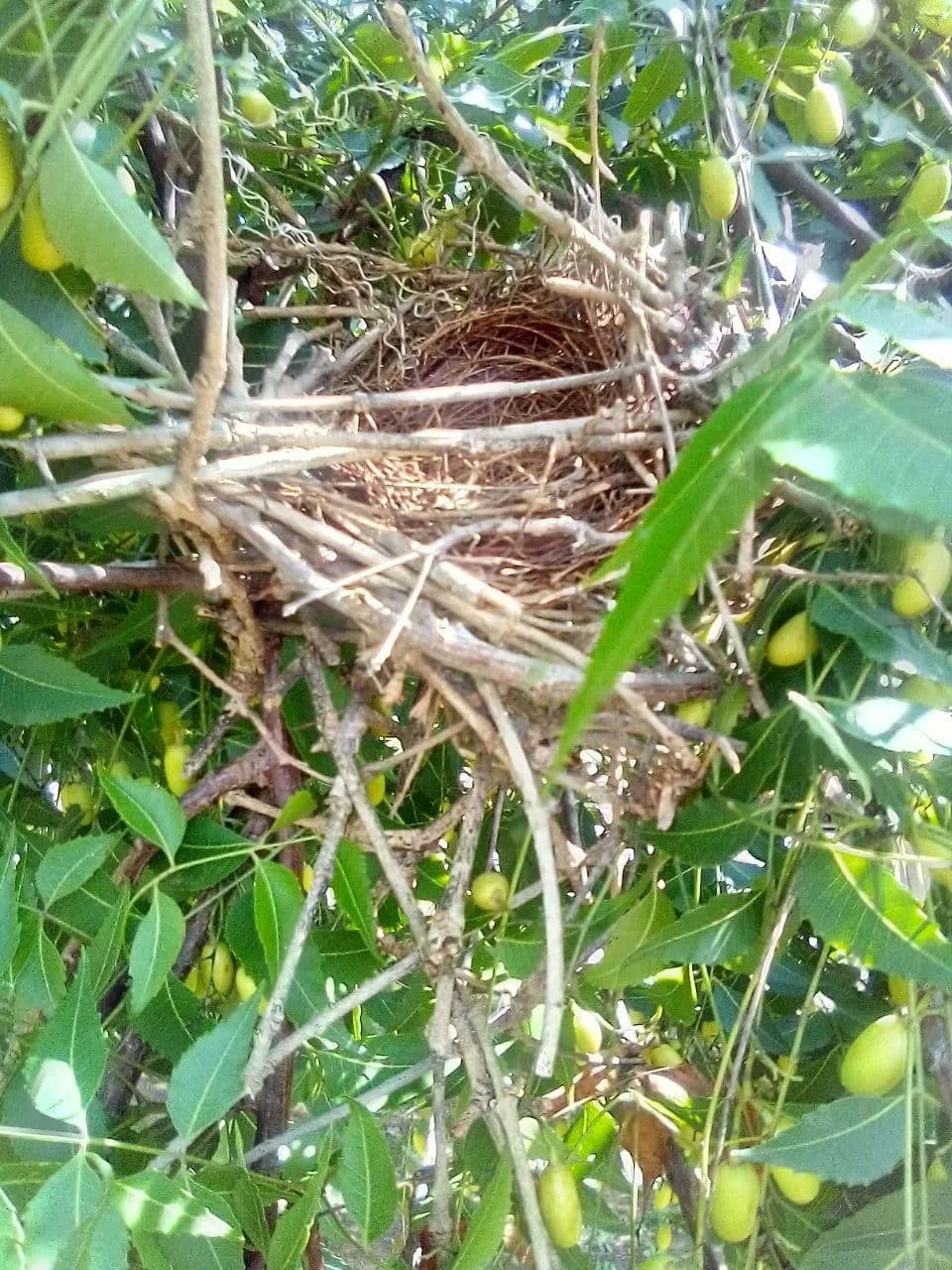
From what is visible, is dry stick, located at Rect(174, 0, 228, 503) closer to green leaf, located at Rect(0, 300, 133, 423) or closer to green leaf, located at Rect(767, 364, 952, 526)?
green leaf, located at Rect(0, 300, 133, 423)

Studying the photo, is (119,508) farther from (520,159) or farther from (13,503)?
(520,159)

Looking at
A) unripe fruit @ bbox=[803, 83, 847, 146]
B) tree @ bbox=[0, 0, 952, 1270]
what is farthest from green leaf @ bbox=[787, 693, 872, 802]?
unripe fruit @ bbox=[803, 83, 847, 146]

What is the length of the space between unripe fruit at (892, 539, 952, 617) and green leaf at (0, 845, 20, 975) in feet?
1.62

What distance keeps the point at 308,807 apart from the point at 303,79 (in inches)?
28.3

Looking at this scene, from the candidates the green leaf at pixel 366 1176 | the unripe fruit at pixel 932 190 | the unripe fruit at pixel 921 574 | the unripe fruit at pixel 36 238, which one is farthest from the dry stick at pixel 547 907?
the unripe fruit at pixel 932 190

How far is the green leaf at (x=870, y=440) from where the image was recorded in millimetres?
286

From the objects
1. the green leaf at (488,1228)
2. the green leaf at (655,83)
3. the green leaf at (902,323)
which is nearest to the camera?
the green leaf at (902,323)

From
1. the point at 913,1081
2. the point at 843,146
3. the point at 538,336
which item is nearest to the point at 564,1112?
the point at 913,1081

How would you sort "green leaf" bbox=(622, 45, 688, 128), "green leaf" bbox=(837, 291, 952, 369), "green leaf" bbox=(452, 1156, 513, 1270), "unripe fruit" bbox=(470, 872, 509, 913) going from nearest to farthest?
"green leaf" bbox=(837, 291, 952, 369) → "green leaf" bbox=(452, 1156, 513, 1270) → "unripe fruit" bbox=(470, 872, 509, 913) → "green leaf" bbox=(622, 45, 688, 128)

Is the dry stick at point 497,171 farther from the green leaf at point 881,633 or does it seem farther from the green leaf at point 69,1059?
the green leaf at point 69,1059

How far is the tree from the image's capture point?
0.44 m

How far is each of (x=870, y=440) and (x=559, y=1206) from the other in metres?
0.44

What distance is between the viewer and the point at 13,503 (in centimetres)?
47

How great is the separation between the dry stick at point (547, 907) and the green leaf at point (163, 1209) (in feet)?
0.54
